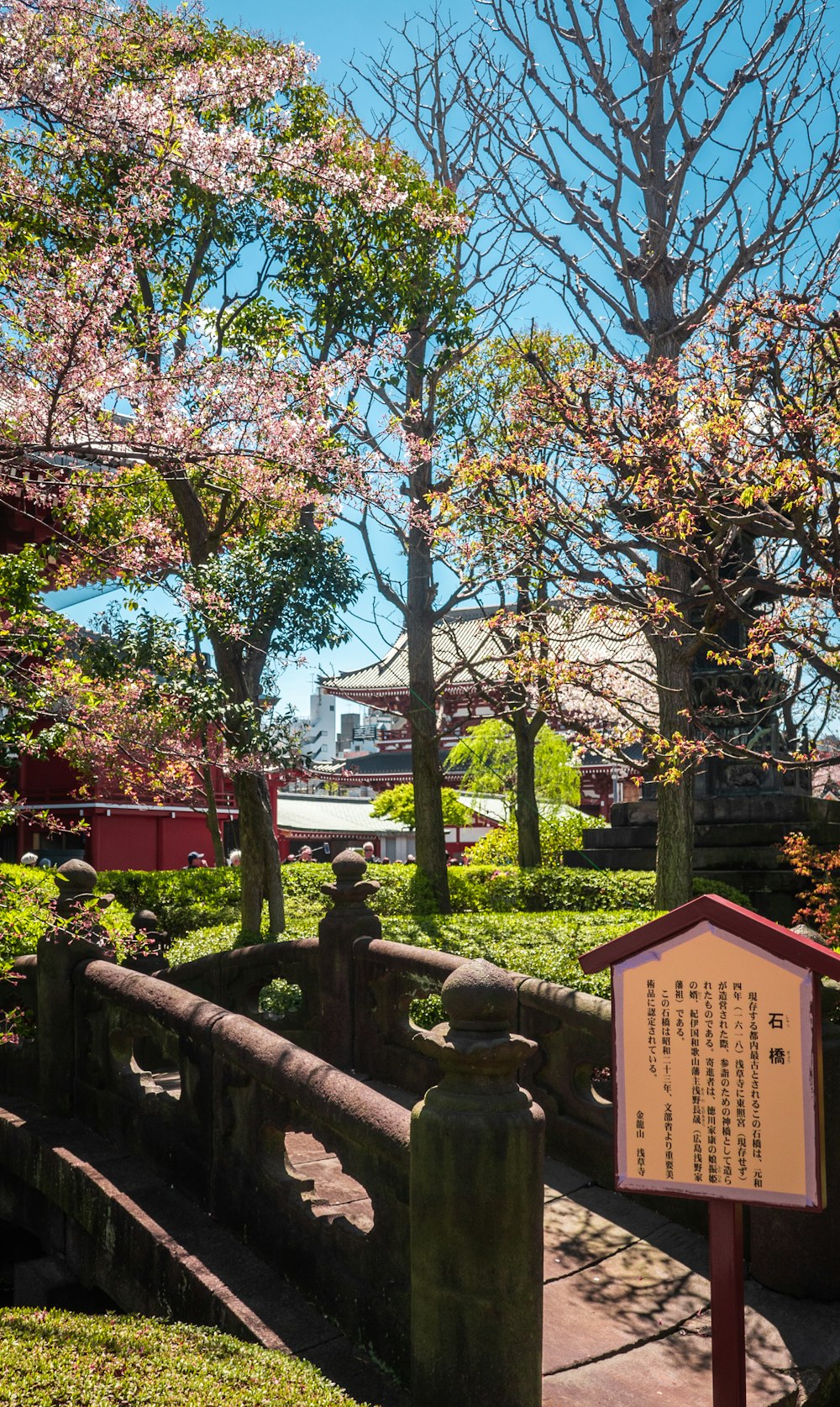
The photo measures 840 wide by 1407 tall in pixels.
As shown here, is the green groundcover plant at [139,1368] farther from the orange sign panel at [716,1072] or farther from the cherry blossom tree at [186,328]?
the cherry blossom tree at [186,328]

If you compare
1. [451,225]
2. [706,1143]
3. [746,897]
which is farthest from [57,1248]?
[451,225]

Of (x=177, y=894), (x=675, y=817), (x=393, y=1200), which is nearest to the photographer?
(x=393, y=1200)

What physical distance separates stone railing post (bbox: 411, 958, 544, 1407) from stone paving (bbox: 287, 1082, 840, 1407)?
61 centimetres

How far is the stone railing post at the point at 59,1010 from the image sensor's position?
6152 millimetres

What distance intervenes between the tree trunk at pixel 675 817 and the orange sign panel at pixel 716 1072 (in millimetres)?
7370

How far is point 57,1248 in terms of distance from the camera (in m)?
5.69

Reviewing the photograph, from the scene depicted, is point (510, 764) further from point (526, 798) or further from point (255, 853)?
point (255, 853)

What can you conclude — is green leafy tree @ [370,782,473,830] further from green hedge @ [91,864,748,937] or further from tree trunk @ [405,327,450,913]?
tree trunk @ [405,327,450,913]

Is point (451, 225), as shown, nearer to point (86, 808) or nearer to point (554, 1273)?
point (554, 1273)

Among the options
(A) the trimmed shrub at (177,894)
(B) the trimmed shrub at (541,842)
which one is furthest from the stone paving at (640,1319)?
(B) the trimmed shrub at (541,842)

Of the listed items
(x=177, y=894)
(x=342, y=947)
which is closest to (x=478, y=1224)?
(x=342, y=947)

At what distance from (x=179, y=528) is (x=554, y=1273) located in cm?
1188

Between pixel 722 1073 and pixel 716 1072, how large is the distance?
0.02m

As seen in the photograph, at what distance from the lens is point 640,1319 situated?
4.26 m
